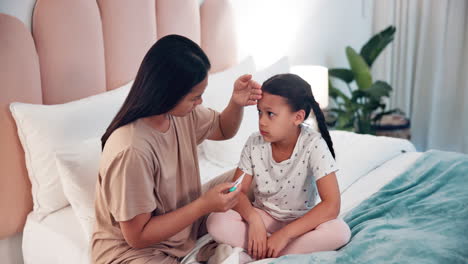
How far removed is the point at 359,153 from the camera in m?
2.07

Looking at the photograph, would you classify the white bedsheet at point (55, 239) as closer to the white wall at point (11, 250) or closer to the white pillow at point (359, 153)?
the white wall at point (11, 250)

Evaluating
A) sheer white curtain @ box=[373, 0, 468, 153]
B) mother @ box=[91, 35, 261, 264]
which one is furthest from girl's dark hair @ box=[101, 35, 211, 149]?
sheer white curtain @ box=[373, 0, 468, 153]

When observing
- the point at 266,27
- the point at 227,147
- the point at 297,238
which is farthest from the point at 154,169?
the point at 266,27

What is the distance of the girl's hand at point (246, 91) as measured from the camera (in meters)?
1.46

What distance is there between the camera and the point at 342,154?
2078 millimetres

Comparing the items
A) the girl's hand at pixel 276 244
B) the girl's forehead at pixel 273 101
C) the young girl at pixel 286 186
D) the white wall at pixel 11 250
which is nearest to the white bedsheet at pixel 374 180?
the young girl at pixel 286 186

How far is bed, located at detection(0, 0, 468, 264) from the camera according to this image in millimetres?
1423

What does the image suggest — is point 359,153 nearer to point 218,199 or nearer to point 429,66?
point 218,199

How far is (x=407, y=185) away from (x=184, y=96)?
0.96 meters

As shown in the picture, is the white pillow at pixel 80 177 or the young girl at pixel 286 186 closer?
the young girl at pixel 286 186

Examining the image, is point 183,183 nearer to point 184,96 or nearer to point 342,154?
point 184,96

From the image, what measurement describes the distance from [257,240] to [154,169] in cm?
36

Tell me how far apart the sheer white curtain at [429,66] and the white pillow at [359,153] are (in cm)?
150

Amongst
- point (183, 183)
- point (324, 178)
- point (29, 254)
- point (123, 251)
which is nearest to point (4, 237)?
point (29, 254)
